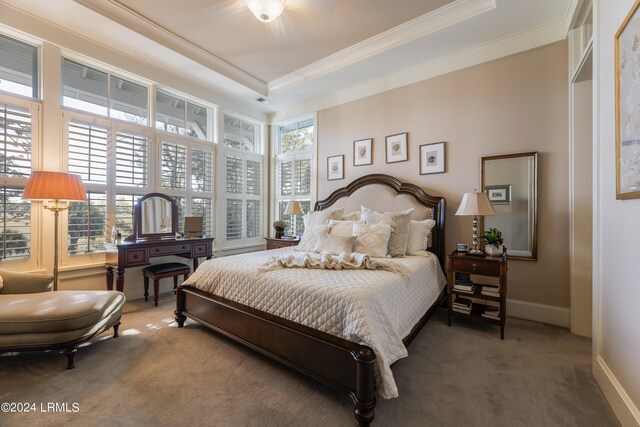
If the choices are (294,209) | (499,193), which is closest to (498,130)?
(499,193)

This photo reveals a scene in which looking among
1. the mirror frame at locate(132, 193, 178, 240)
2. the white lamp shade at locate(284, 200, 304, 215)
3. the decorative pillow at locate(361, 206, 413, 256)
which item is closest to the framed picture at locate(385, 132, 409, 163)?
the decorative pillow at locate(361, 206, 413, 256)

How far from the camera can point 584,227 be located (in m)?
2.55

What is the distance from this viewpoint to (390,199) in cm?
371

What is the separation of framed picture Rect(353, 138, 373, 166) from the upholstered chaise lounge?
334 cm

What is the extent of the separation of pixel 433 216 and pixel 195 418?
2.97 meters

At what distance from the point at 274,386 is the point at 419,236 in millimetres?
2118

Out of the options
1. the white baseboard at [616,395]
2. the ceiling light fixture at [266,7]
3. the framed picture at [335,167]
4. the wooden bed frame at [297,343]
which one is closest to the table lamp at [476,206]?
the wooden bed frame at [297,343]

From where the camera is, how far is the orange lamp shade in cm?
237

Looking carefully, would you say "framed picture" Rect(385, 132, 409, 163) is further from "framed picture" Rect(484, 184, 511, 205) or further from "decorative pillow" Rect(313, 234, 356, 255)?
"decorative pillow" Rect(313, 234, 356, 255)

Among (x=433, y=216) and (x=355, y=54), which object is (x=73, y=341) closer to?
(x=433, y=216)

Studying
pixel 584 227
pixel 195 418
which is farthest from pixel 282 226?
pixel 584 227

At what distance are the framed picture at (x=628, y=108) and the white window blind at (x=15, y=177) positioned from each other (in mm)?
4674

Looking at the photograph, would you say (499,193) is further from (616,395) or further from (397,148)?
(616,395)

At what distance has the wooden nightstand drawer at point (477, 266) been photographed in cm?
249
